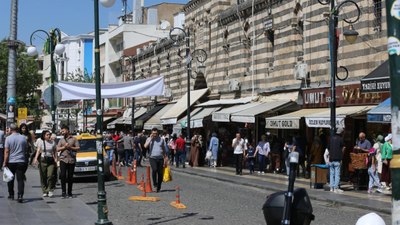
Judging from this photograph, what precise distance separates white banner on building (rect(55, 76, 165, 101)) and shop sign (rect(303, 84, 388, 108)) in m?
5.30

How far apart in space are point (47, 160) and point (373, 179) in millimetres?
9138

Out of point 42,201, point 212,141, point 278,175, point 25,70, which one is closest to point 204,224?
point 42,201

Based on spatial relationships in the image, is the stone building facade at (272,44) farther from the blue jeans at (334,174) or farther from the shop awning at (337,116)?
the blue jeans at (334,174)

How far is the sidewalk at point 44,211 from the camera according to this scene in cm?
1254

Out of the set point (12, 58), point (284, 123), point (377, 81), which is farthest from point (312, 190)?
point (12, 58)

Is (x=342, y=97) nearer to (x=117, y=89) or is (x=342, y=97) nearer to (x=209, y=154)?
(x=117, y=89)

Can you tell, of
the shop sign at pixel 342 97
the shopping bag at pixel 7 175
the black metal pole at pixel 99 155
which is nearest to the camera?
the black metal pole at pixel 99 155

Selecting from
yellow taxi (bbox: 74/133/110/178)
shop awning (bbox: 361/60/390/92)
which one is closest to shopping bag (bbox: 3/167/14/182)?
yellow taxi (bbox: 74/133/110/178)

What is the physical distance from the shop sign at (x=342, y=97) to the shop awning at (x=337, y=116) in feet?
0.96

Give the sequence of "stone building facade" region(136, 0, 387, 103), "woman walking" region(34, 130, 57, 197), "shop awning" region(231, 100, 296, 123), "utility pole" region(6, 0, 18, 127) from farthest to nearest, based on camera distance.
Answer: "shop awning" region(231, 100, 296, 123) < "utility pole" region(6, 0, 18, 127) < "stone building facade" region(136, 0, 387, 103) < "woman walking" region(34, 130, 57, 197)

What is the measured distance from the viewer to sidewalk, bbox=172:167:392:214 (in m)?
16.6

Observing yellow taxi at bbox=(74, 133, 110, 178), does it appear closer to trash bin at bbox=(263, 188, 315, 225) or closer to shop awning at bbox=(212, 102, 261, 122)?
shop awning at bbox=(212, 102, 261, 122)

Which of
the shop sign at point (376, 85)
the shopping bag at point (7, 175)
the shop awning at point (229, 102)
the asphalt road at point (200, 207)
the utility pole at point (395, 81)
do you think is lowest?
the asphalt road at point (200, 207)

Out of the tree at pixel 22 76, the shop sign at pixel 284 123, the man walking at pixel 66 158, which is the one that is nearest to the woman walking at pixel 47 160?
the man walking at pixel 66 158
